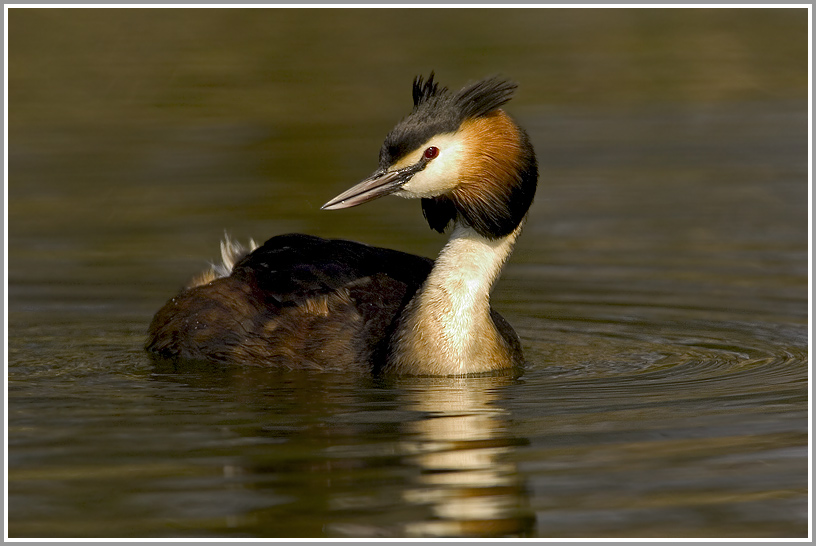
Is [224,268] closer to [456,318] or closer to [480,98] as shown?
[456,318]

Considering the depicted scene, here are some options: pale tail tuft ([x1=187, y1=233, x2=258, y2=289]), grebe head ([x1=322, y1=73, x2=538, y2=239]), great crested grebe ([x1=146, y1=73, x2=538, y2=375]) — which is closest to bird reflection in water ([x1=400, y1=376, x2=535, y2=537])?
great crested grebe ([x1=146, y1=73, x2=538, y2=375])

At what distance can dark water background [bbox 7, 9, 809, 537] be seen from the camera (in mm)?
6461

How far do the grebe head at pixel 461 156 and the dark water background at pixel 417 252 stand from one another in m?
1.01

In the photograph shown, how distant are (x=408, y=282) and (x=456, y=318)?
0.71 metres

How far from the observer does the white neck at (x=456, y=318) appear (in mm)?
8547

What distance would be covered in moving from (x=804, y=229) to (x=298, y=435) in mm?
5983

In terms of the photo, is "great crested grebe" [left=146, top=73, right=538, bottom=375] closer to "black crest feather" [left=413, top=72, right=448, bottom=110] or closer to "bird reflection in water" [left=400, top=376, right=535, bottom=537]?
"black crest feather" [left=413, top=72, right=448, bottom=110]

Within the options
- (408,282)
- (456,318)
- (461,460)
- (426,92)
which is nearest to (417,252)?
(408,282)

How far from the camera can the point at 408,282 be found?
923 centimetres

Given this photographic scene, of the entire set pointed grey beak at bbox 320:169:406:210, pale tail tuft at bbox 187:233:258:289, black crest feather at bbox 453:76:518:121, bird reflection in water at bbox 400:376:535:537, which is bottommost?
bird reflection in water at bbox 400:376:535:537

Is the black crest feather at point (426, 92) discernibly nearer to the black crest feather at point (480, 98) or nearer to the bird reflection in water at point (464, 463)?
the black crest feather at point (480, 98)

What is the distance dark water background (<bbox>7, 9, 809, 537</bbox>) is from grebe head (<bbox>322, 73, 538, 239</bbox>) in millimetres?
1013

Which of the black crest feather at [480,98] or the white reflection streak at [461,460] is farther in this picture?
the black crest feather at [480,98]

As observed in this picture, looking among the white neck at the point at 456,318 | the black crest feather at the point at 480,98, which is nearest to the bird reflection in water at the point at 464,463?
the white neck at the point at 456,318
